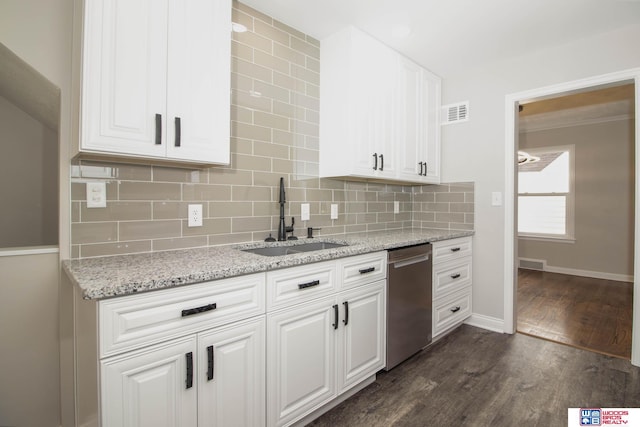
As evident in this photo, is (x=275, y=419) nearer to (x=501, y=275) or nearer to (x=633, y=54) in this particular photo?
(x=501, y=275)

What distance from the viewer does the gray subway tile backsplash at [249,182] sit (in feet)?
5.12

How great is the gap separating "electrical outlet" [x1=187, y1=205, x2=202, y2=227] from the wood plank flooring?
9.69 feet

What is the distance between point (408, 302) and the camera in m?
2.23

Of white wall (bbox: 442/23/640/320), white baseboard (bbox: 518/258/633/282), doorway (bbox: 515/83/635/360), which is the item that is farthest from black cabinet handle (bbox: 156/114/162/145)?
white baseboard (bbox: 518/258/633/282)

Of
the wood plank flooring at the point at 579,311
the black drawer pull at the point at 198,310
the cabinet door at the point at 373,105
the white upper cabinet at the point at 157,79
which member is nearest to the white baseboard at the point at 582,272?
the wood plank flooring at the point at 579,311

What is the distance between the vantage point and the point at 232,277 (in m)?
1.32

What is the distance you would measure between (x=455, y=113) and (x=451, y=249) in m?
1.39

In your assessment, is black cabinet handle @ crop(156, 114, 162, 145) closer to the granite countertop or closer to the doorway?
the granite countertop

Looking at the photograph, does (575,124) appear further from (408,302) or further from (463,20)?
(408,302)

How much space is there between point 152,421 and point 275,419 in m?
0.57

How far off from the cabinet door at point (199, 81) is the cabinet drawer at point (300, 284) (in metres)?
0.68


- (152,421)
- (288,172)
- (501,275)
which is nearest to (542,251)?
(501,275)

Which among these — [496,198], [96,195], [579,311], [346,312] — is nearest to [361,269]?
[346,312]

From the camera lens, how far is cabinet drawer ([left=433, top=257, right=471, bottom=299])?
8.39 ft
